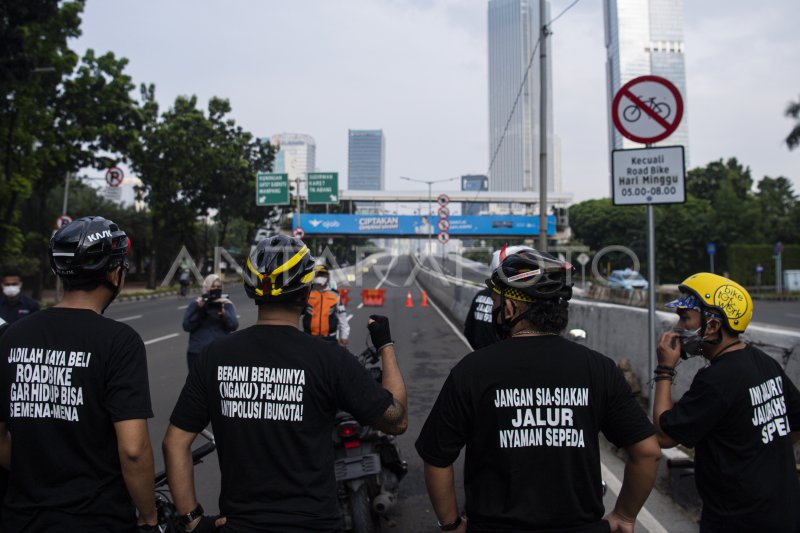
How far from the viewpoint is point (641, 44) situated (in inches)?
1796

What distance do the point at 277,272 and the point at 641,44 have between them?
167 feet

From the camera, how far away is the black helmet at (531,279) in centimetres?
202

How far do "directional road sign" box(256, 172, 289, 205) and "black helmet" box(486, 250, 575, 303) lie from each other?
3063 cm

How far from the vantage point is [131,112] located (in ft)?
76.5

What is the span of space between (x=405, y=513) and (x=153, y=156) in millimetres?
32287

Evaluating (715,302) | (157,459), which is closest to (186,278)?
(157,459)

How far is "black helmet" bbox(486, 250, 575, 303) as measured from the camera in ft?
6.63

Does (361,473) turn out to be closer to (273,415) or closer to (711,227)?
(273,415)

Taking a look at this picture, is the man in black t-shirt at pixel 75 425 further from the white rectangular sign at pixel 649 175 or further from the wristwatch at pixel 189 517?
the white rectangular sign at pixel 649 175

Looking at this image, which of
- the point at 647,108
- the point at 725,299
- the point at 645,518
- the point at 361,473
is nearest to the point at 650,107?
the point at 647,108

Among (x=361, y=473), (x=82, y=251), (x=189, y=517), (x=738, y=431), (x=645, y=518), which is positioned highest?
(x=82, y=251)

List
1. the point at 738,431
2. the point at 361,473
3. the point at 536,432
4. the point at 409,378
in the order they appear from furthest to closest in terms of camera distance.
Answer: the point at 409,378 → the point at 361,473 → the point at 738,431 → the point at 536,432

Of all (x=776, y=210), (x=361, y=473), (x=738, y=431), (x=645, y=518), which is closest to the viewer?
(x=738, y=431)

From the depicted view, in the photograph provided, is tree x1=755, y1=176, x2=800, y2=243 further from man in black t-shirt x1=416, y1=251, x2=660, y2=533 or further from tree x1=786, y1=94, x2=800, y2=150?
man in black t-shirt x1=416, y1=251, x2=660, y2=533
